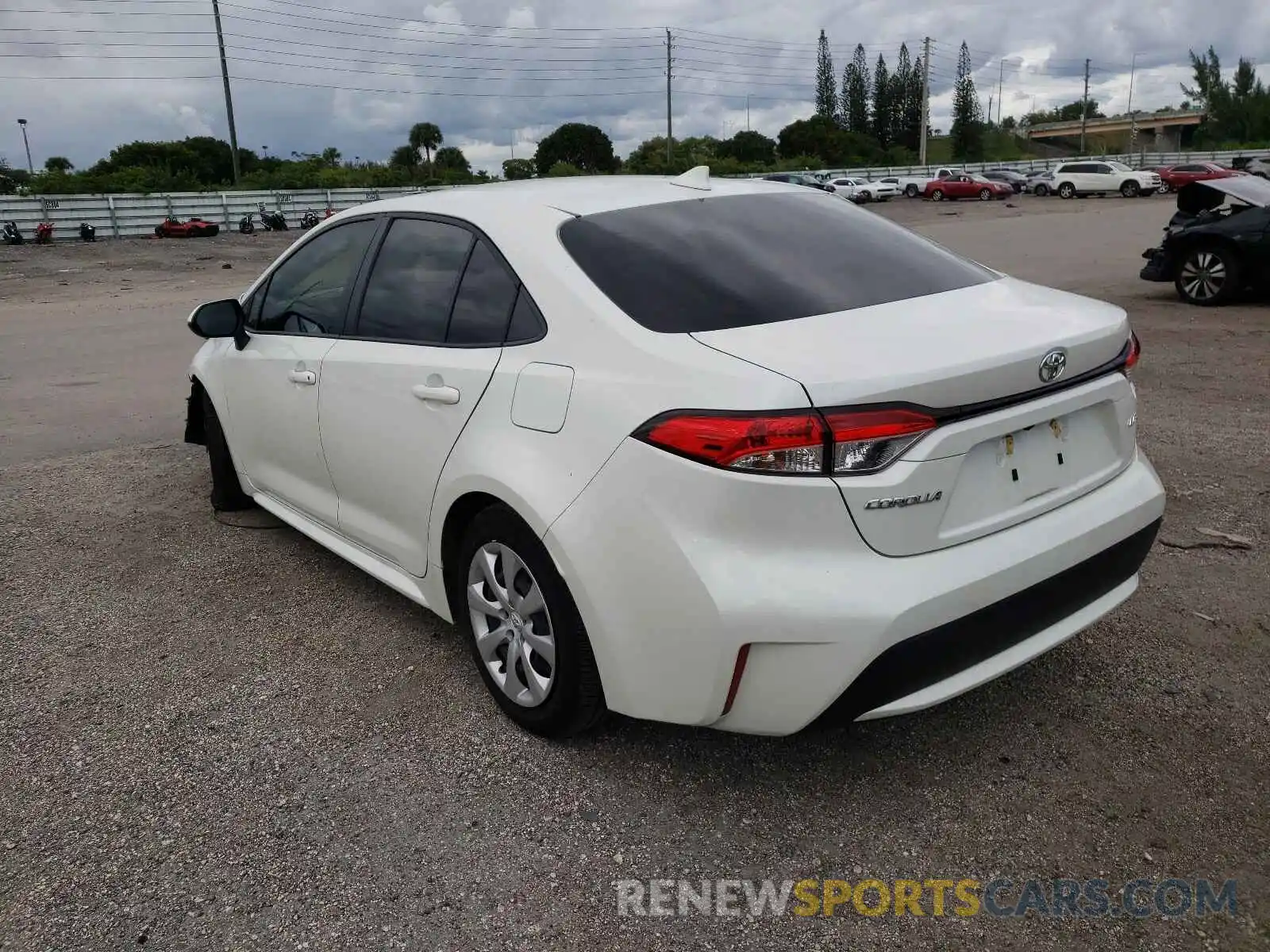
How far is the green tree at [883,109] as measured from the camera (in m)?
111

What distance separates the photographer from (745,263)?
9.46 ft

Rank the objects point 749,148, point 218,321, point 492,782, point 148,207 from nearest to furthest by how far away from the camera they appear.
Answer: point 492,782 < point 218,321 < point 148,207 < point 749,148

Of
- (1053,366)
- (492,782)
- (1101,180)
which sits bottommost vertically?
(492,782)

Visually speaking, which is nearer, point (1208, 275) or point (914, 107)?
point (1208, 275)

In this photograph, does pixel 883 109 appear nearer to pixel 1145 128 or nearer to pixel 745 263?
pixel 1145 128

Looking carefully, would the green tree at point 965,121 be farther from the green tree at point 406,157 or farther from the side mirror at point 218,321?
the side mirror at point 218,321

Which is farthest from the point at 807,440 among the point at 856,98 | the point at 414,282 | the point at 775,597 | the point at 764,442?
the point at 856,98

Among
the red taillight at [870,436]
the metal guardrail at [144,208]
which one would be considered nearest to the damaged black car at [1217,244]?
the red taillight at [870,436]

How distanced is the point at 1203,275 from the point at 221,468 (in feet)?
33.7

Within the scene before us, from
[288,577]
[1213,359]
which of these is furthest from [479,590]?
[1213,359]

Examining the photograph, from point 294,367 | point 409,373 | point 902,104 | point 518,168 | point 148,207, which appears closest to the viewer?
point 409,373

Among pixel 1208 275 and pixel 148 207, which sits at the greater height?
pixel 148 207

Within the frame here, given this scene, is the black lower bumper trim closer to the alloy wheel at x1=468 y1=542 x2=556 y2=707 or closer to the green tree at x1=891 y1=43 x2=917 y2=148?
the alloy wheel at x1=468 y1=542 x2=556 y2=707

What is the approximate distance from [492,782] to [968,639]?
1.35 m
